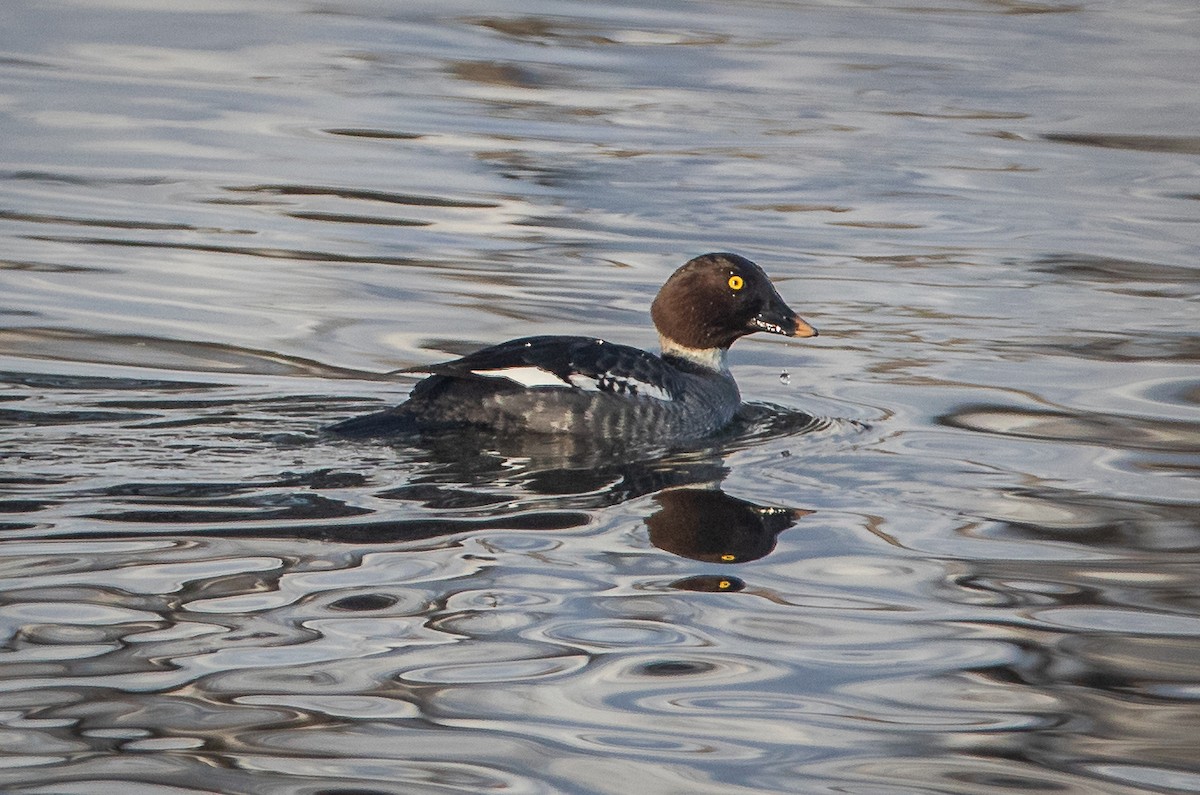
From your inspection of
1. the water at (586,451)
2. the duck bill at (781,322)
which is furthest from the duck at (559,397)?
the duck bill at (781,322)

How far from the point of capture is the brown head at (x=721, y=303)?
8.78 meters

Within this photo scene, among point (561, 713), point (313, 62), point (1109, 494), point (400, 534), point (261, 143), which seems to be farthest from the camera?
point (313, 62)

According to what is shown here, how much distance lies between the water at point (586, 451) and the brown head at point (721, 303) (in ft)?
1.24

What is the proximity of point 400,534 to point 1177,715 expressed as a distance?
2.55 meters

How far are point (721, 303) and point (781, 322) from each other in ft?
0.99

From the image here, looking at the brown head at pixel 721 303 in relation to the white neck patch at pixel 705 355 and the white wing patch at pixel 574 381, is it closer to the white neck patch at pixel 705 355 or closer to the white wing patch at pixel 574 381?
the white neck patch at pixel 705 355

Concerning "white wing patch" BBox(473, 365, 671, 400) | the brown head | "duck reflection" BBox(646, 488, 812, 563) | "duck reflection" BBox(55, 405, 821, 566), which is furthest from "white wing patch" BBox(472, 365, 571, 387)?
the brown head

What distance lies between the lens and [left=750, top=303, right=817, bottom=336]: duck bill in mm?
8742

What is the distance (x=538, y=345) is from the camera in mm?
7840

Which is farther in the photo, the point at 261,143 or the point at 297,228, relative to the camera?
the point at 261,143

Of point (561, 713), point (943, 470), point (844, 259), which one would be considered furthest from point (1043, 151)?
point (561, 713)

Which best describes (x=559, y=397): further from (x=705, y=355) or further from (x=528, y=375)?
(x=705, y=355)

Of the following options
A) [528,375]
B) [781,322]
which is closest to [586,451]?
[528,375]

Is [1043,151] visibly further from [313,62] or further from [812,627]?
[812,627]
